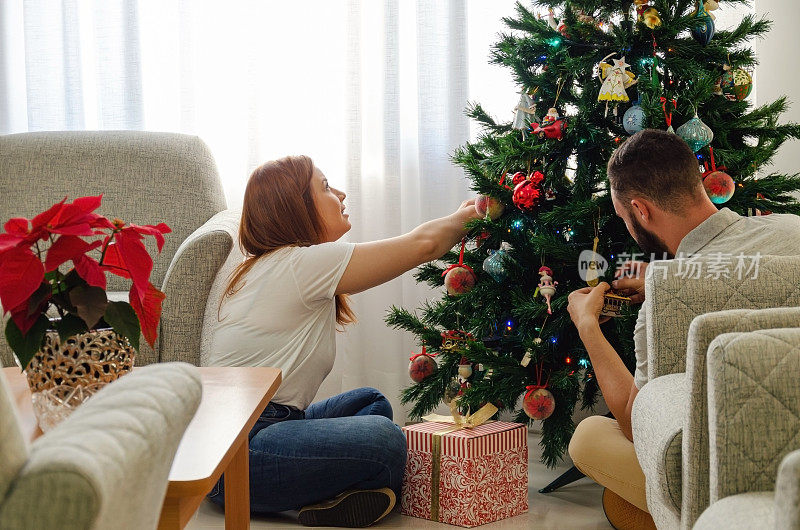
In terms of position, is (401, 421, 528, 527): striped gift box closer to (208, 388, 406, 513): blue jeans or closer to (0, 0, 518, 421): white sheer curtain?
(208, 388, 406, 513): blue jeans

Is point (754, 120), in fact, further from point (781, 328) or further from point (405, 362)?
point (405, 362)

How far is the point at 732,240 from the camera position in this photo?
1646 millimetres

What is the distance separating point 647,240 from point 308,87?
1.74m

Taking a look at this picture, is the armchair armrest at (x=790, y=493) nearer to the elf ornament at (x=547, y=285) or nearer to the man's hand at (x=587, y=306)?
the man's hand at (x=587, y=306)

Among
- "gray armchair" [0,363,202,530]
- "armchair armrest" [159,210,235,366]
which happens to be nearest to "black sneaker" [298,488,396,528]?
"armchair armrest" [159,210,235,366]

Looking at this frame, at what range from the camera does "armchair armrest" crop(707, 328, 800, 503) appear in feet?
3.43

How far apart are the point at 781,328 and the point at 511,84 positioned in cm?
210

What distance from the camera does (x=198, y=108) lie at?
3189 millimetres

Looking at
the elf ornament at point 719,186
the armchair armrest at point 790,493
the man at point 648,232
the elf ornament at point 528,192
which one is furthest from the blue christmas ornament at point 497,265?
the armchair armrest at point 790,493

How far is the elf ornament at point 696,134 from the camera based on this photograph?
1.85 m

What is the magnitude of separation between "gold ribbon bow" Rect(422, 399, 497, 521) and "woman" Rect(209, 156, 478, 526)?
9cm

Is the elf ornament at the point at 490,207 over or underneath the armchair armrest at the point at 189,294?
over

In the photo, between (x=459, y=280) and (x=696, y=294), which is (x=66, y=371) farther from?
(x=459, y=280)

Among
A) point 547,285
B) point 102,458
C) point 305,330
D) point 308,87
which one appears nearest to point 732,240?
point 547,285
